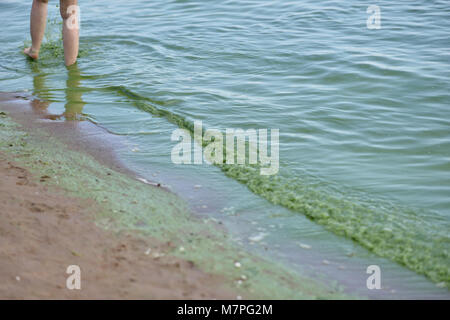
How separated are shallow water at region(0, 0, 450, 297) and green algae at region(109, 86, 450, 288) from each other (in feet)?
0.04

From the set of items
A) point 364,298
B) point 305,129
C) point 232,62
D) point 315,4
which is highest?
point 315,4

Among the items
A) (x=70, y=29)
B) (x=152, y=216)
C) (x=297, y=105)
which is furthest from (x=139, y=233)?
(x=70, y=29)

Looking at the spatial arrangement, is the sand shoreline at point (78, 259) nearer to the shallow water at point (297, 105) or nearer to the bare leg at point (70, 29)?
the shallow water at point (297, 105)

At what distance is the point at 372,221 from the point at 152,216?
1469 millimetres

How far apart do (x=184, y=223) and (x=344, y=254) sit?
1007 millimetres

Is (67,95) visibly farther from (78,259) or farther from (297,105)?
(78,259)

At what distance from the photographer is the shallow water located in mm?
3404

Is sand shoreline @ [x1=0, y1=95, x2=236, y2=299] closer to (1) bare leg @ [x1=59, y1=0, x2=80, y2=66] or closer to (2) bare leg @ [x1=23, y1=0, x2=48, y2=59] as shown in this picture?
(1) bare leg @ [x1=59, y1=0, x2=80, y2=66]

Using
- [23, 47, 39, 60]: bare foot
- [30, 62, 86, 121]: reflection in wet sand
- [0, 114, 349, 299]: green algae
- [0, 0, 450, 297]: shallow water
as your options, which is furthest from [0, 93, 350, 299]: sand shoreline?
[23, 47, 39, 60]: bare foot

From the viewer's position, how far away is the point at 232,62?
6.95 m

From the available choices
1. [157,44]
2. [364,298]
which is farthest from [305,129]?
[157,44]
